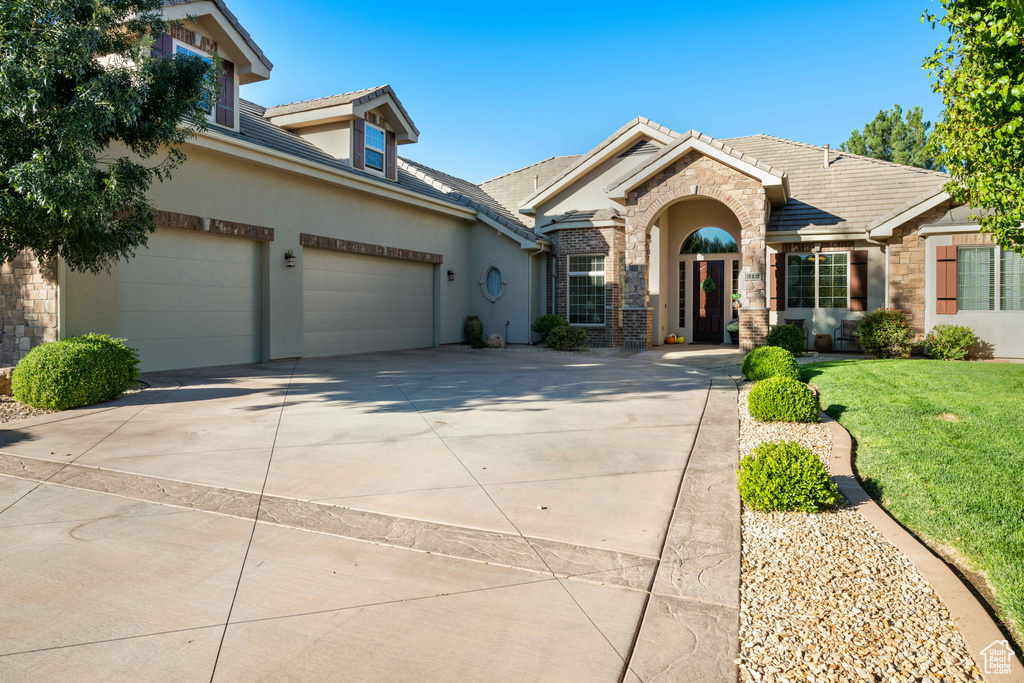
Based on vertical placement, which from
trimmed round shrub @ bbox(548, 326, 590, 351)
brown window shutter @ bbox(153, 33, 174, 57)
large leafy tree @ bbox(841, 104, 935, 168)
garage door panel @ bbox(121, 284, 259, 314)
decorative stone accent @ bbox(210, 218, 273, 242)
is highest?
large leafy tree @ bbox(841, 104, 935, 168)

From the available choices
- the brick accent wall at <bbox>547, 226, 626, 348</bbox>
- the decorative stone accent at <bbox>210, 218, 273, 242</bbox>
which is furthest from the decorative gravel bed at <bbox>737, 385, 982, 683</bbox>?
the brick accent wall at <bbox>547, 226, 626, 348</bbox>

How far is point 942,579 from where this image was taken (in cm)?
312

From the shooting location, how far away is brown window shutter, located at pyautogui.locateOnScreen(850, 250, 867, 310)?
49.8ft

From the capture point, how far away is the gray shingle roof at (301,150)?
1291 centimetres

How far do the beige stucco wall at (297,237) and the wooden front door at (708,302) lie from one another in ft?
16.9

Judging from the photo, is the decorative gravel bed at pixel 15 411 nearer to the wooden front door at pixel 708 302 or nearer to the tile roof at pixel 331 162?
the tile roof at pixel 331 162

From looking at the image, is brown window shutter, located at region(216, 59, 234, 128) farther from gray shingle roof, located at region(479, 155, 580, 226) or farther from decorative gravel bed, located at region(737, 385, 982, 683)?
decorative gravel bed, located at region(737, 385, 982, 683)

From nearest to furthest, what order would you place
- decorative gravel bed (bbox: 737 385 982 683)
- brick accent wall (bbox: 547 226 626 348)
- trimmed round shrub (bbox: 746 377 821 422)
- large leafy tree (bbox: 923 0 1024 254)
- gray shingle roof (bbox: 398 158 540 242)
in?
decorative gravel bed (bbox: 737 385 982 683) → large leafy tree (bbox: 923 0 1024 254) → trimmed round shrub (bbox: 746 377 821 422) → brick accent wall (bbox: 547 226 626 348) → gray shingle roof (bbox: 398 158 540 242)

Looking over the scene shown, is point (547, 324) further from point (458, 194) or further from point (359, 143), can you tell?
point (359, 143)

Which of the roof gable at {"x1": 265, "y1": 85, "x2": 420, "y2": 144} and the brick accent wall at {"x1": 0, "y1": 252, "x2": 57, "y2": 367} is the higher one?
the roof gable at {"x1": 265, "y1": 85, "x2": 420, "y2": 144}

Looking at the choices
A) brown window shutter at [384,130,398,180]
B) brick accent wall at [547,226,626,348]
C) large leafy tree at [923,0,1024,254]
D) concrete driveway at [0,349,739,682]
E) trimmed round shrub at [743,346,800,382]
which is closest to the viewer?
concrete driveway at [0,349,739,682]

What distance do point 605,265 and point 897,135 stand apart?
24732 millimetres

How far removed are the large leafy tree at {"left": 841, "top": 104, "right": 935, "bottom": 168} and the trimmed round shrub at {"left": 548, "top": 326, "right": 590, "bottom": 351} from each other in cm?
2511

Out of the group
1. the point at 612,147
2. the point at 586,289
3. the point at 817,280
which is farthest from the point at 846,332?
the point at 612,147
